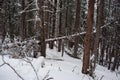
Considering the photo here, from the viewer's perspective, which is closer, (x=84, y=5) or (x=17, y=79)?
(x=17, y=79)

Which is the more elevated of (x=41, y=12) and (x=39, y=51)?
(x=41, y=12)

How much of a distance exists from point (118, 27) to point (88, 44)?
12840mm

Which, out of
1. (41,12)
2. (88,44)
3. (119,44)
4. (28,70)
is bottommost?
(119,44)

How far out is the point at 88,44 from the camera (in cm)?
1264

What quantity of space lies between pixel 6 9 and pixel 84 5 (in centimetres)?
1193

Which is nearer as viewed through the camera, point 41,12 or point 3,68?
point 3,68

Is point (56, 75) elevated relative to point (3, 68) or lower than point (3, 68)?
lower

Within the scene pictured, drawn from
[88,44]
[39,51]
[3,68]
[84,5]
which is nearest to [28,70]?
[3,68]

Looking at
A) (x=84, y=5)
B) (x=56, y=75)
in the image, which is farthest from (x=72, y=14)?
(x=56, y=75)

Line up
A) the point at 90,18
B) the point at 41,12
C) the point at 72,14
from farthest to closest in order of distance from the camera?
the point at 72,14 < the point at 41,12 < the point at 90,18

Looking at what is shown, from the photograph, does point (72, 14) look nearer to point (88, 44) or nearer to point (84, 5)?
point (84, 5)

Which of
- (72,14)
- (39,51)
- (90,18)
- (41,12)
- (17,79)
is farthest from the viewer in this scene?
(72,14)

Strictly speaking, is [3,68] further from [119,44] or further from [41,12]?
[119,44]

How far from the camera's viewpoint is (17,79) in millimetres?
5090
